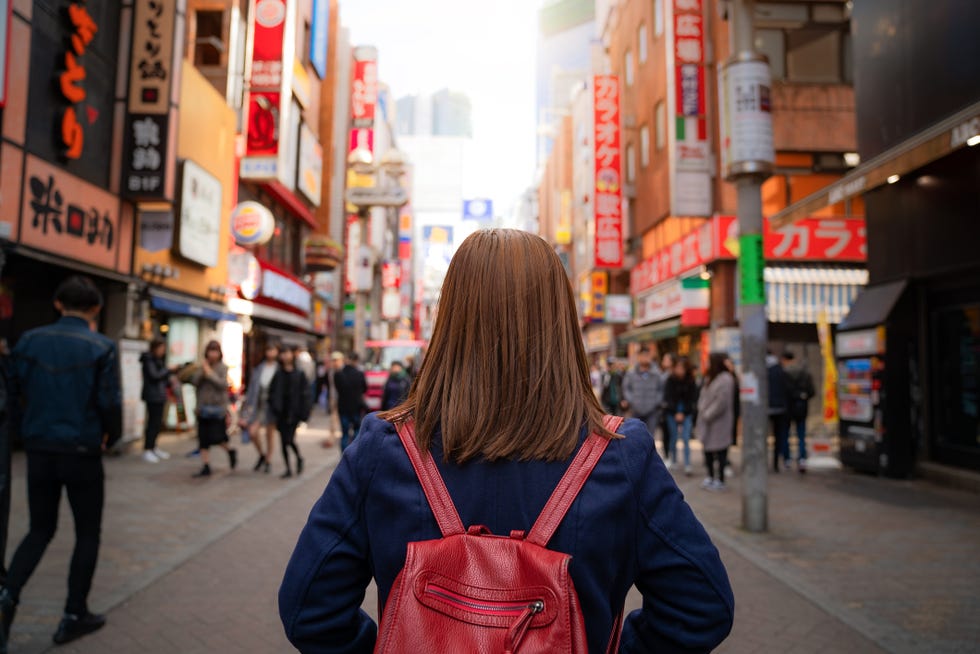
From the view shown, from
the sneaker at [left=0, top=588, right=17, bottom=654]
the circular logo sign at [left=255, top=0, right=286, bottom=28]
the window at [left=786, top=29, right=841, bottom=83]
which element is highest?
the circular logo sign at [left=255, top=0, right=286, bottom=28]

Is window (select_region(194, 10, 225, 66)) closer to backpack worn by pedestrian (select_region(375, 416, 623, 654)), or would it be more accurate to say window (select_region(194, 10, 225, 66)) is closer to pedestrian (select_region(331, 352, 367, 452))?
pedestrian (select_region(331, 352, 367, 452))

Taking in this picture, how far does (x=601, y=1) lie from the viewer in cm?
3722

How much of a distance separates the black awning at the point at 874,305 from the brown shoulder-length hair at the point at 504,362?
1064cm

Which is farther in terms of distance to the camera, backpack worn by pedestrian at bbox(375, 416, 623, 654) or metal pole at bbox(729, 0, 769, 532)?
metal pole at bbox(729, 0, 769, 532)

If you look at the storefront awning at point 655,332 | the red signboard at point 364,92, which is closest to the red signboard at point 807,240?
the storefront awning at point 655,332

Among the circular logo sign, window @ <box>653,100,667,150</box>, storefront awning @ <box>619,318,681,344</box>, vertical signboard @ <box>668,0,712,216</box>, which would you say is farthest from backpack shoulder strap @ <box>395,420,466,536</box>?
window @ <box>653,100,667,150</box>

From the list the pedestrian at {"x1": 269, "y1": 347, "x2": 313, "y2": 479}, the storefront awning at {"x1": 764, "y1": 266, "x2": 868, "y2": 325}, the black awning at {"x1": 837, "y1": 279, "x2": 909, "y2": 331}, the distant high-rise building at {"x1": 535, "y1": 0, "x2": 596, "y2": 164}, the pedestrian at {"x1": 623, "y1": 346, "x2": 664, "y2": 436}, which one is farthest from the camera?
the distant high-rise building at {"x1": 535, "y1": 0, "x2": 596, "y2": 164}

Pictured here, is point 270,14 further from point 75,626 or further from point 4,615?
point 4,615

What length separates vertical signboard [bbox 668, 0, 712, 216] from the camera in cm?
1662

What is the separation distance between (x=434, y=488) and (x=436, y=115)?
179m

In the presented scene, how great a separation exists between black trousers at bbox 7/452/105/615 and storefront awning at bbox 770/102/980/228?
7.69 metres

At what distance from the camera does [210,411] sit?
32.2 ft

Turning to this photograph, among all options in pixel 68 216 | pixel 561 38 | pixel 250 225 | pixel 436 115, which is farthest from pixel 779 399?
pixel 436 115

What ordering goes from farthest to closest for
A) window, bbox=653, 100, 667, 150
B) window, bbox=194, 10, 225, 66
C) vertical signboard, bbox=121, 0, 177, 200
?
window, bbox=653, 100, 667, 150, window, bbox=194, 10, 225, 66, vertical signboard, bbox=121, 0, 177, 200
